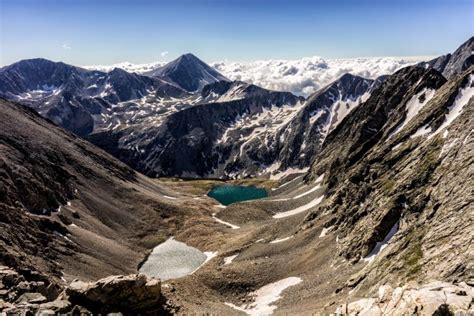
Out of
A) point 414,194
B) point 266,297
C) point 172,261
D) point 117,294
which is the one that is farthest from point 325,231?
point 117,294

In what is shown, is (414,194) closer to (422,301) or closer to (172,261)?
(422,301)

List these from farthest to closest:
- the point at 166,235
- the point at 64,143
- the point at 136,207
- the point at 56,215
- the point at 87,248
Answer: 1. the point at 64,143
2. the point at 136,207
3. the point at 166,235
4. the point at 56,215
5. the point at 87,248

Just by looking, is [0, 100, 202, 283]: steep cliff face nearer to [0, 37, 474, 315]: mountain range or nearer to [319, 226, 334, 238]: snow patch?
[0, 37, 474, 315]: mountain range

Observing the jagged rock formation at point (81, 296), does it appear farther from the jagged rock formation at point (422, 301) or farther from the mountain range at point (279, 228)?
the jagged rock formation at point (422, 301)

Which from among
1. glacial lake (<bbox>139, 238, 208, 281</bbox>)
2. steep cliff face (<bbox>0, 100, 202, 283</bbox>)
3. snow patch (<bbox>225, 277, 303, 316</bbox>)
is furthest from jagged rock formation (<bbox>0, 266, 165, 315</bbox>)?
glacial lake (<bbox>139, 238, 208, 281</bbox>)

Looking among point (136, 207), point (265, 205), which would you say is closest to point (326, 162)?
point (265, 205)

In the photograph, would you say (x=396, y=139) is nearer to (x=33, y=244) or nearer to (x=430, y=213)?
(x=430, y=213)

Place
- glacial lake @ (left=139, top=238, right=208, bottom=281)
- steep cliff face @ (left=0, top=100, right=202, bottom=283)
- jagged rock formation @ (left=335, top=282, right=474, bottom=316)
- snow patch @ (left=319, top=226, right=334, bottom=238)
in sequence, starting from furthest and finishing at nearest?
glacial lake @ (left=139, top=238, right=208, bottom=281), snow patch @ (left=319, top=226, right=334, bottom=238), steep cliff face @ (left=0, top=100, right=202, bottom=283), jagged rock formation @ (left=335, top=282, right=474, bottom=316)
